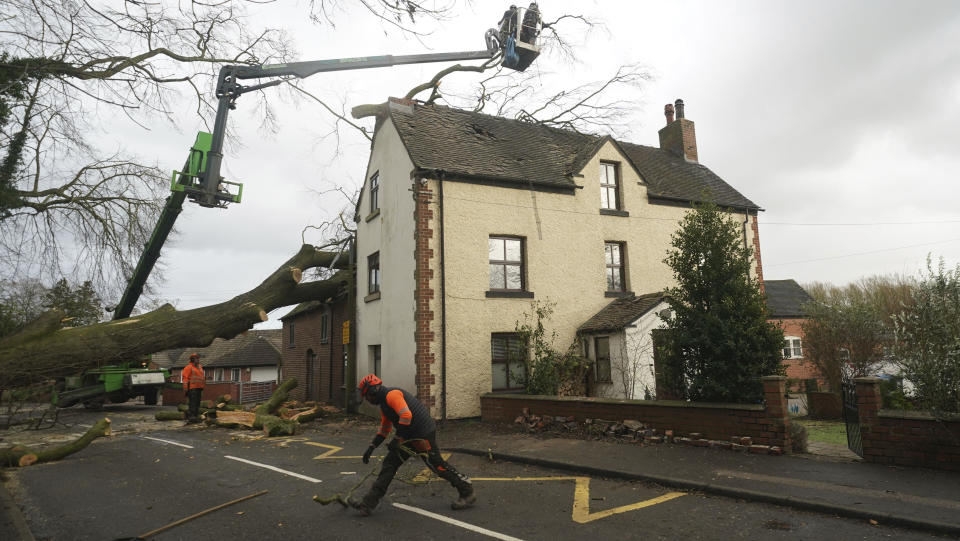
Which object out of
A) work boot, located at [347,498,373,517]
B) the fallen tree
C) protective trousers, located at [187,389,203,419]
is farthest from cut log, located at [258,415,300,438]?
work boot, located at [347,498,373,517]

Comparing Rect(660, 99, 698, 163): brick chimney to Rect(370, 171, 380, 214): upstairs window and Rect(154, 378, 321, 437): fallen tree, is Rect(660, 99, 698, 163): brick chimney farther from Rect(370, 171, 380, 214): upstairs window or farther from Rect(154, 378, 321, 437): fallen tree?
Rect(154, 378, 321, 437): fallen tree

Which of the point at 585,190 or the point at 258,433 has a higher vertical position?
the point at 585,190

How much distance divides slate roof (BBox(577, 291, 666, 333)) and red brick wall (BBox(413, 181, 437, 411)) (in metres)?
4.51

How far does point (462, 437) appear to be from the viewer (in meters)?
10.9

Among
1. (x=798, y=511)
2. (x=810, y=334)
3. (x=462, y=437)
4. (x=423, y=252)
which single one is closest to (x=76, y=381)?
(x=423, y=252)

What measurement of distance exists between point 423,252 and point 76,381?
1623cm

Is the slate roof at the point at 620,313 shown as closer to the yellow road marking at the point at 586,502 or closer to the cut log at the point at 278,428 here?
the yellow road marking at the point at 586,502

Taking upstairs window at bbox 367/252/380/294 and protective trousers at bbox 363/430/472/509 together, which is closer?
protective trousers at bbox 363/430/472/509

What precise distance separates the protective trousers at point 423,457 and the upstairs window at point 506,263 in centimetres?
845

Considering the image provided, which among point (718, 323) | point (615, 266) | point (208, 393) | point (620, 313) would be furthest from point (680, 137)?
point (208, 393)

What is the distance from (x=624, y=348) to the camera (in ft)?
44.1

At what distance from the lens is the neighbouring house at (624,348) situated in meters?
13.5

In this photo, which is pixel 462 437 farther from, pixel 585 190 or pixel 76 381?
pixel 76 381

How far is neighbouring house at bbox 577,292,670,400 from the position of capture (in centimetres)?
1347
